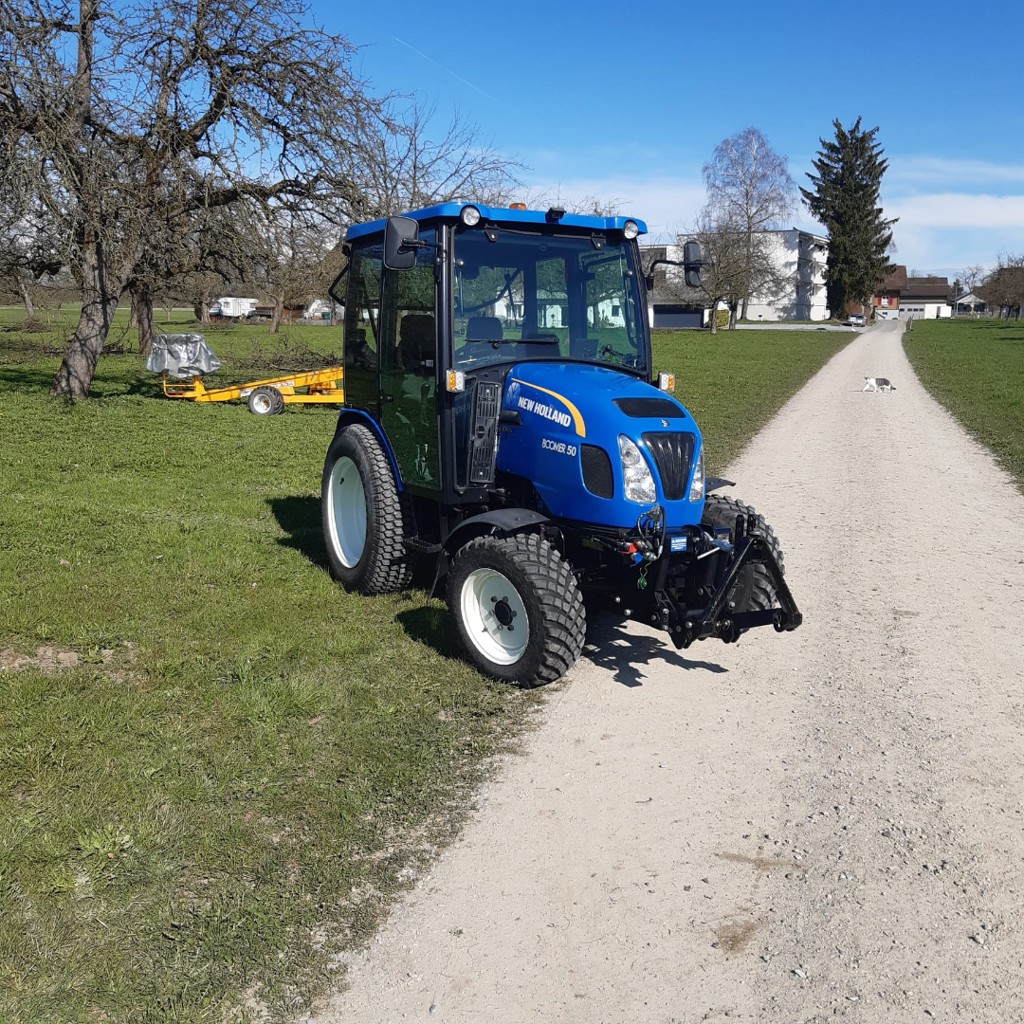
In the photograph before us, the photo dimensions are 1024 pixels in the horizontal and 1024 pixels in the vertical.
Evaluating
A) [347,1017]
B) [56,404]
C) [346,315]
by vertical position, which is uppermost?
[346,315]

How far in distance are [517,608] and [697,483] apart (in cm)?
122

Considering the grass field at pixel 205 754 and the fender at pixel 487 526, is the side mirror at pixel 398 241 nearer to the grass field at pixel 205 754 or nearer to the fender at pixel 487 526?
the fender at pixel 487 526

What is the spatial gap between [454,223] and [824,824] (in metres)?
3.66

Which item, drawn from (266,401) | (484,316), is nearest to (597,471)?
(484,316)

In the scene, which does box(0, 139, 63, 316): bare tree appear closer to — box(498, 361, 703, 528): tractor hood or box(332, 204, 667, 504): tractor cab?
box(332, 204, 667, 504): tractor cab

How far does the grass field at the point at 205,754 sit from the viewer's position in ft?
9.88

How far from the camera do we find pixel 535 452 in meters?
5.38

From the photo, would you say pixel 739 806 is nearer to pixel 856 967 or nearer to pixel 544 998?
pixel 856 967

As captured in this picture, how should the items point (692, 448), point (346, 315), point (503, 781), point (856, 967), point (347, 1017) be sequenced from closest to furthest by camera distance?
point (347, 1017), point (856, 967), point (503, 781), point (692, 448), point (346, 315)

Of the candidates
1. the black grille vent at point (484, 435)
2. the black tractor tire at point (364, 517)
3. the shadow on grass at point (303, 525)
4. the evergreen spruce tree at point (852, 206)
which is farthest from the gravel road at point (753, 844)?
the evergreen spruce tree at point (852, 206)

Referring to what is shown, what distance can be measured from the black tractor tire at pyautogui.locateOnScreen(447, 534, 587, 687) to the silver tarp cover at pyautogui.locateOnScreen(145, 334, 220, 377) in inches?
598

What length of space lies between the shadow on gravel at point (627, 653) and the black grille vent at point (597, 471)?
3.42 feet

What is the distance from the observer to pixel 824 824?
12.5 feet

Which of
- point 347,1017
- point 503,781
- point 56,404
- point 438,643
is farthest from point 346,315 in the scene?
point 56,404
